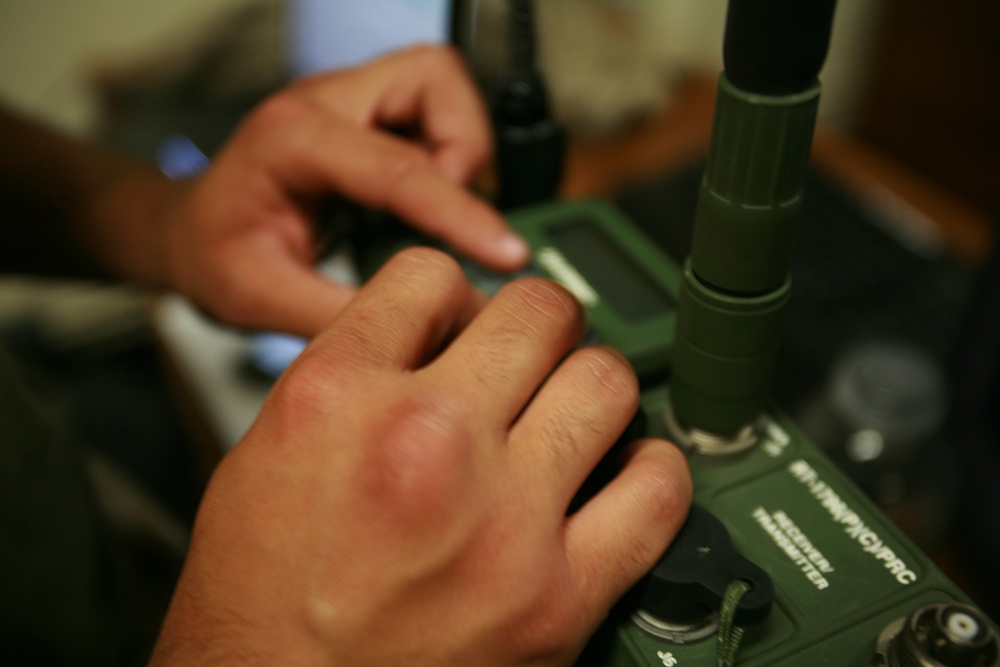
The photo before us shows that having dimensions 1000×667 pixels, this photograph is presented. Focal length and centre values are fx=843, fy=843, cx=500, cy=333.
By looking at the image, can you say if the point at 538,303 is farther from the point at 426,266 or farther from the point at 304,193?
the point at 304,193

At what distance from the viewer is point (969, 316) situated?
2.72ft

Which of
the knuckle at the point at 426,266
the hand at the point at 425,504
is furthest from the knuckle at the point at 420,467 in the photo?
the knuckle at the point at 426,266

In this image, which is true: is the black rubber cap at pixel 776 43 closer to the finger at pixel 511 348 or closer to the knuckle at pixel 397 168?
the finger at pixel 511 348

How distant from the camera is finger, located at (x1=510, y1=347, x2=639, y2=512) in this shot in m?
0.42

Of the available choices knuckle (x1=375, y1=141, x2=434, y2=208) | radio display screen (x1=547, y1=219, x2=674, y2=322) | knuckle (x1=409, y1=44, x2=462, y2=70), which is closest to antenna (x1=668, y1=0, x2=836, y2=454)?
radio display screen (x1=547, y1=219, x2=674, y2=322)

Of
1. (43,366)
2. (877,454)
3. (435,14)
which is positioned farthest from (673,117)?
(43,366)

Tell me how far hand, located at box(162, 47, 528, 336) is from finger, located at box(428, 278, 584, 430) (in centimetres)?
17

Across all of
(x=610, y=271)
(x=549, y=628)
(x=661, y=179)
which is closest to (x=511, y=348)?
(x=549, y=628)

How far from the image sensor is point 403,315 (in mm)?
460

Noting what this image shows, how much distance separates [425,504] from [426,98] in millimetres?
487

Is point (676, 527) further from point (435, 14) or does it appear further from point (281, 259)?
point (435, 14)

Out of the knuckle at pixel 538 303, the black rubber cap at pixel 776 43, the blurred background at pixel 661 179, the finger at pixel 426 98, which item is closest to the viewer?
the black rubber cap at pixel 776 43

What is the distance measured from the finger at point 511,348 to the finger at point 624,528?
0.21 ft

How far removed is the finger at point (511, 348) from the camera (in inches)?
16.7
